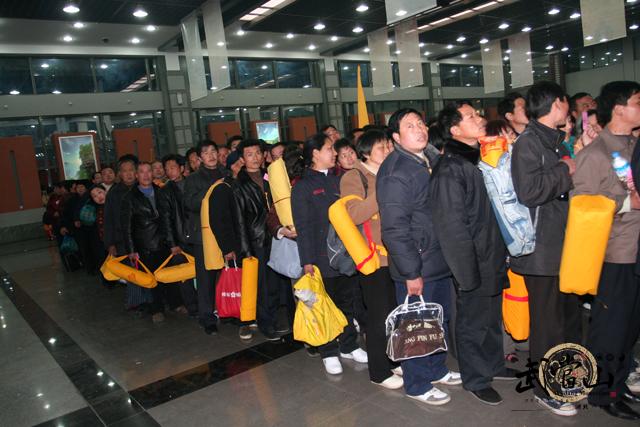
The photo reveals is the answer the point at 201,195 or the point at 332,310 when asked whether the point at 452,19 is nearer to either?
the point at 201,195

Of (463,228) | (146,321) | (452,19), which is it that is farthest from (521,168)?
(452,19)

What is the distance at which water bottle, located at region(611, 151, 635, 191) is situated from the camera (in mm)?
2234

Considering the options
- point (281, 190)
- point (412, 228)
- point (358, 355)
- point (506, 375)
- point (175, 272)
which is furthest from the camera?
point (175, 272)

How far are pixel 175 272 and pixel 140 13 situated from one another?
760cm

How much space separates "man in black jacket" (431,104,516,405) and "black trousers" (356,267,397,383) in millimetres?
438

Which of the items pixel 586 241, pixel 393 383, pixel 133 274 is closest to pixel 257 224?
pixel 133 274

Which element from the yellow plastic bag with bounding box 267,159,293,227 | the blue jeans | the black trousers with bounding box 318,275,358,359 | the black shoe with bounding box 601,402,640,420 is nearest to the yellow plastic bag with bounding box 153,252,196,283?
the yellow plastic bag with bounding box 267,159,293,227

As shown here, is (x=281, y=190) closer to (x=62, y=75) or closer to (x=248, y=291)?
(x=248, y=291)

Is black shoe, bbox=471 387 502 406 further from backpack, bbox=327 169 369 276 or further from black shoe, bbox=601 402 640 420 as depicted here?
backpack, bbox=327 169 369 276

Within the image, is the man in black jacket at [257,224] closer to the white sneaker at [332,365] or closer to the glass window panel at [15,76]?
the white sneaker at [332,365]

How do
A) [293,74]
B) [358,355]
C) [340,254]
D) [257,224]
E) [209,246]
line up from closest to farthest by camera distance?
[340,254]
[358,355]
[257,224]
[209,246]
[293,74]

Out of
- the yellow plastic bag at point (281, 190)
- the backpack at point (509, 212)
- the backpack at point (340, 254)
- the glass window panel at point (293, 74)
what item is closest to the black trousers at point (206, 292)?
the yellow plastic bag at point (281, 190)

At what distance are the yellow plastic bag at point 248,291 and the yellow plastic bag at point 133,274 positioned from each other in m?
1.32

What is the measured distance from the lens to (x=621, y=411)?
2180 millimetres
